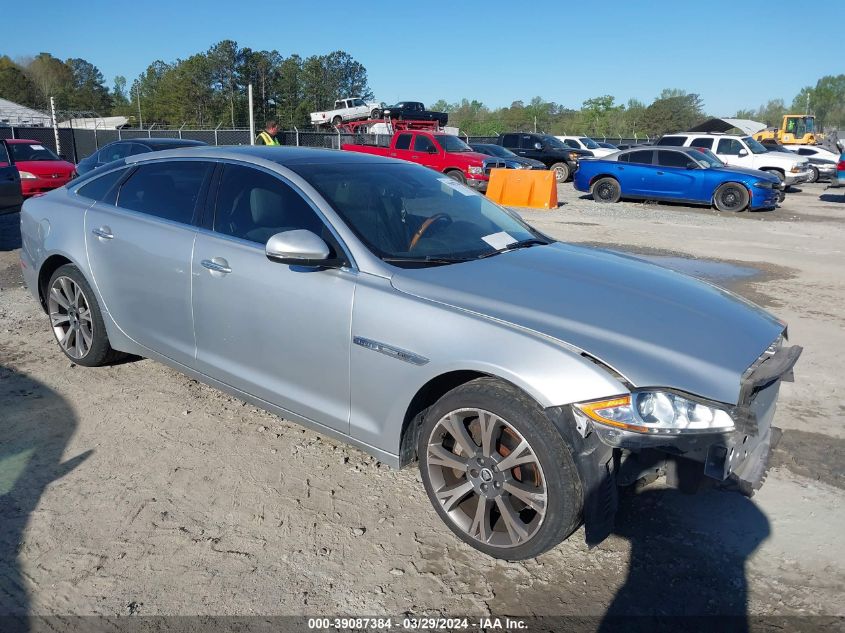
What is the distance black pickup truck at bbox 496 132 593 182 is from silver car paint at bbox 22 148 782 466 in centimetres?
2259

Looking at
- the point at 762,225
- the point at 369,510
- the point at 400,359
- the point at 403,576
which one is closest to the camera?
the point at 403,576

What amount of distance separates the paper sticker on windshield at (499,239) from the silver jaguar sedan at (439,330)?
Answer: 0.09 ft

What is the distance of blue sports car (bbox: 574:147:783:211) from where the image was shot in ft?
55.3

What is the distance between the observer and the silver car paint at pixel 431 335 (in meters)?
2.69

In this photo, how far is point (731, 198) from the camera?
55.9 feet

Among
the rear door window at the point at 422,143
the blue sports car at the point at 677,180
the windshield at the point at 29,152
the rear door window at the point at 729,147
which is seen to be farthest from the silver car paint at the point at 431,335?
the rear door window at the point at 729,147

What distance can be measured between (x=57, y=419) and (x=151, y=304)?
0.89m

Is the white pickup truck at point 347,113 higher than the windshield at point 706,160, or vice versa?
the white pickup truck at point 347,113

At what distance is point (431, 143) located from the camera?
20.6 metres

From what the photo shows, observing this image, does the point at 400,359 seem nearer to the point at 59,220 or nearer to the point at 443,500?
the point at 443,500

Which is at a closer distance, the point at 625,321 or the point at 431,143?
the point at 625,321

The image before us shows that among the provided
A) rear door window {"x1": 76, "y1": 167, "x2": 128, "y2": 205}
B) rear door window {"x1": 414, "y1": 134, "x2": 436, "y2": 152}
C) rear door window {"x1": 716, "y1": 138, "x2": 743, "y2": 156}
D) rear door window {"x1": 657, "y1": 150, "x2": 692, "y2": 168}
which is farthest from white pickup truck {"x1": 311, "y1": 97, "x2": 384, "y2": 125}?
rear door window {"x1": 76, "y1": 167, "x2": 128, "y2": 205}

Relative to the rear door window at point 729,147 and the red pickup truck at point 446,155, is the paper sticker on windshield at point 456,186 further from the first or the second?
the rear door window at point 729,147

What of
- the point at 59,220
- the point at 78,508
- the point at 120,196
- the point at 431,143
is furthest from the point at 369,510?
the point at 431,143
